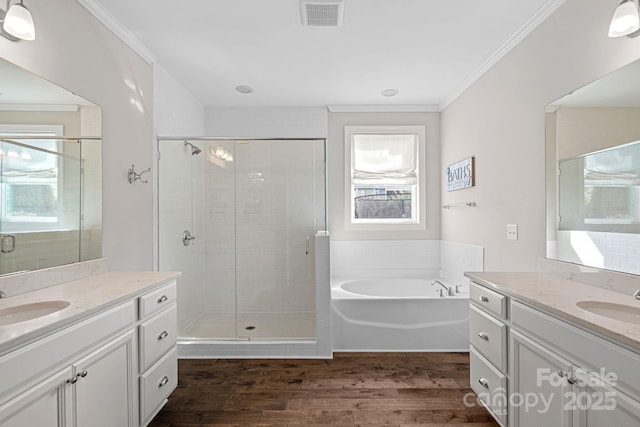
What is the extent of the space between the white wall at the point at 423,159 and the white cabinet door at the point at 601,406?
2902mm

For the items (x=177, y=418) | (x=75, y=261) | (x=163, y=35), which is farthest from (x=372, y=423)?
(x=163, y=35)

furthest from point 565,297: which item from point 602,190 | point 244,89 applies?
point 244,89

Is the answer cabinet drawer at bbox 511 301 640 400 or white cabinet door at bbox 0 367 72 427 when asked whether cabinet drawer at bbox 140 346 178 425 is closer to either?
white cabinet door at bbox 0 367 72 427

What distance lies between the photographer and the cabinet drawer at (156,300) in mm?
1760

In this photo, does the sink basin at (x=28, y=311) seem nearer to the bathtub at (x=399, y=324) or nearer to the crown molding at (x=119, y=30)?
the crown molding at (x=119, y=30)

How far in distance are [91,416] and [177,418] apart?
79 centimetres

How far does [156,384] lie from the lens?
189 centimetres

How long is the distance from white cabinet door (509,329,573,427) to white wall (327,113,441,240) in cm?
253

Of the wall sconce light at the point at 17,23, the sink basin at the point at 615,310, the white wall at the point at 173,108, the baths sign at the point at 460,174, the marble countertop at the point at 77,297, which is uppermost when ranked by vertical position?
the white wall at the point at 173,108

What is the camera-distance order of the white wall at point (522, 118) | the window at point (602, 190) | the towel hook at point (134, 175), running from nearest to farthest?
the window at point (602, 190)
the white wall at point (522, 118)
the towel hook at point (134, 175)

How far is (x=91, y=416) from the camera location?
1.36 meters

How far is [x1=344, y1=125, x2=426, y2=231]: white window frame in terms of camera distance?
4.07 meters

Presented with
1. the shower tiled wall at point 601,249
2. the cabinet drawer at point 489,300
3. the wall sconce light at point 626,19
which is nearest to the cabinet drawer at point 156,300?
the cabinet drawer at point 489,300

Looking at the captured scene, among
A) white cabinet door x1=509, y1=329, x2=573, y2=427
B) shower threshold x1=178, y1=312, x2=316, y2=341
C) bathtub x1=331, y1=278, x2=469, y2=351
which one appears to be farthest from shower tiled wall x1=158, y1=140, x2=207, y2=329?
white cabinet door x1=509, y1=329, x2=573, y2=427
